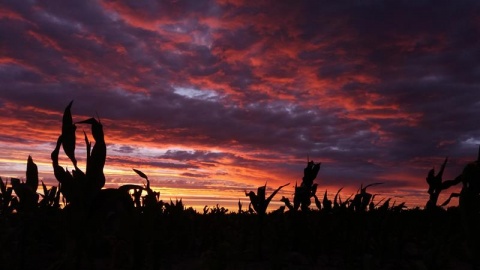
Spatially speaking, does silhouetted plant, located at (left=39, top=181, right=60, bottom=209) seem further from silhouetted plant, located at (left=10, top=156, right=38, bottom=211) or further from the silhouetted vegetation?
silhouetted plant, located at (left=10, top=156, right=38, bottom=211)

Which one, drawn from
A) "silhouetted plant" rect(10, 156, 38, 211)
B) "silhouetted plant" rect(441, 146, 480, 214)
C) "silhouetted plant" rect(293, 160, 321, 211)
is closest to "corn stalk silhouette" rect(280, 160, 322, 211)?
"silhouetted plant" rect(293, 160, 321, 211)

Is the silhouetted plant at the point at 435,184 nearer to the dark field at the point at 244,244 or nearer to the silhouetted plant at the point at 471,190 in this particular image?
the dark field at the point at 244,244

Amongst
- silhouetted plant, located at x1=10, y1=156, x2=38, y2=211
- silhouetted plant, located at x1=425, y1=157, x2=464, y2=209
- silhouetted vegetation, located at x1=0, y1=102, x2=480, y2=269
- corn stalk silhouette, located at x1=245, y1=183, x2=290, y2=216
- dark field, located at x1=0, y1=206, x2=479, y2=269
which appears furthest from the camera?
corn stalk silhouette, located at x1=245, y1=183, x2=290, y2=216

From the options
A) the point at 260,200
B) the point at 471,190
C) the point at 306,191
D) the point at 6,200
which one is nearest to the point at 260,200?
the point at 260,200

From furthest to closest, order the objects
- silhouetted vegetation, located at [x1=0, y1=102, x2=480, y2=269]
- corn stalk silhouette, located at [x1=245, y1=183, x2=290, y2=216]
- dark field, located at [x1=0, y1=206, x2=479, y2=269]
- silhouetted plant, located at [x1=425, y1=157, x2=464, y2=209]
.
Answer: corn stalk silhouette, located at [x1=245, y1=183, x2=290, y2=216]
silhouetted plant, located at [x1=425, y1=157, x2=464, y2=209]
dark field, located at [x1=0, y1=206, x2=479, y2=269]
silhouetted vegetation, located at [x1=0, y1=102, x2=480, y2=269]

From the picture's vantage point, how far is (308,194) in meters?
6.83

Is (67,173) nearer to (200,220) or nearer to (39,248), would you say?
(39,248)

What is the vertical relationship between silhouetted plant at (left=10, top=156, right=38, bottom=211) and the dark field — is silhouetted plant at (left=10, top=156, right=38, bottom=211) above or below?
above

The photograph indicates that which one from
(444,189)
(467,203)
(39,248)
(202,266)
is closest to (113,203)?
(202,266)

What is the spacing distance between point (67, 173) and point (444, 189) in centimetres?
523

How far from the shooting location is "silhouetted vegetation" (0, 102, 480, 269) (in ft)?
11.5

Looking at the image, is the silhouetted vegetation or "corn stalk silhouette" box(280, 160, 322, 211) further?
"corn stalk silhouette" box(280, 160, 322, 211)

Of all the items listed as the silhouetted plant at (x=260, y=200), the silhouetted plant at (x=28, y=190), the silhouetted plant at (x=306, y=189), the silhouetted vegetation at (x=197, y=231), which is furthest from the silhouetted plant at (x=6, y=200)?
Answer: the silhouetted plant at (x=306, y=189)

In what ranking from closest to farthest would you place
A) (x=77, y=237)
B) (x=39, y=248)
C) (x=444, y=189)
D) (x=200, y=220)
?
(x=77, y=237) → (x=444, y=189) → (x=39, y=248) → (x=200, y=220)
